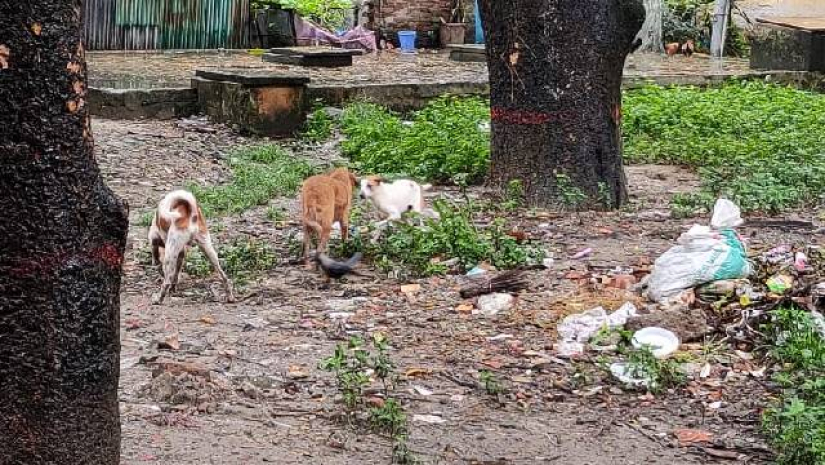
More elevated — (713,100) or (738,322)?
(713,100)

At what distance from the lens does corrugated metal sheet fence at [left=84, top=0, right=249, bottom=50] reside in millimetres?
18312

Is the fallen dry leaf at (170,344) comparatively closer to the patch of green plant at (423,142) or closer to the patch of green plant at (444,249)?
the patch of green plant at (444,249)

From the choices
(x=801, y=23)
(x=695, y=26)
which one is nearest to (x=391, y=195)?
(x=801, y=23)

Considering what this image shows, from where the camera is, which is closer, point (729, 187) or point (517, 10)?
point (517, 10)

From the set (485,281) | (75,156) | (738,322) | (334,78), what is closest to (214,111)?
(334,78)

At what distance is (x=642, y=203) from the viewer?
8984 millimetres

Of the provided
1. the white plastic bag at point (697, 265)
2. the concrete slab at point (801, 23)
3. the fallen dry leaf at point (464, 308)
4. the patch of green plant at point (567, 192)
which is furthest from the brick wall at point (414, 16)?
the white plastic bag at point (697, 265)

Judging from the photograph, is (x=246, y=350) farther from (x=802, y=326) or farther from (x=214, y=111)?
(x=214, y=111)

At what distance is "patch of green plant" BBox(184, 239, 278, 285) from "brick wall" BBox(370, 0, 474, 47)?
13.6 m

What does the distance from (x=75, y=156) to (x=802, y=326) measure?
11.2ft

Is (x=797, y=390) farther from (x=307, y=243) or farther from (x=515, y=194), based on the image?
(x=515, y=194)

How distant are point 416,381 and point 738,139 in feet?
22.8

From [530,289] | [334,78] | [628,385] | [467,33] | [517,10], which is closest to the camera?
[628,385]

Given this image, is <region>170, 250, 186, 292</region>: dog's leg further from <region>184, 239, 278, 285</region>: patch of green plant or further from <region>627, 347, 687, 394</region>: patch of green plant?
<region>627, 347, 687, 394</region>: patch of green plant
